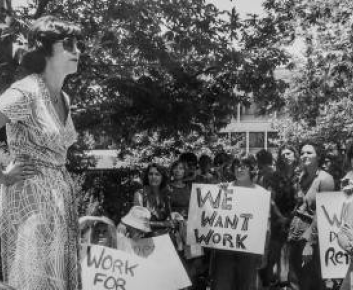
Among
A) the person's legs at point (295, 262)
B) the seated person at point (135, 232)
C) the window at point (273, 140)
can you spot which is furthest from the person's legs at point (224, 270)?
the window at point (273, 140)

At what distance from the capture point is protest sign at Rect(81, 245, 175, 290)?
18.9 feet

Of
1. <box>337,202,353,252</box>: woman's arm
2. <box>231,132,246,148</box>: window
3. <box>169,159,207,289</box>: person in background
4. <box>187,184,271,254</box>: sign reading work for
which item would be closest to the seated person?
<box>169,159,207,289</box>: person in background

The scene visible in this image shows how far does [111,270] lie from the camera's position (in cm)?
582

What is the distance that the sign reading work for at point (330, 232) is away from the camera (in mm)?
6574

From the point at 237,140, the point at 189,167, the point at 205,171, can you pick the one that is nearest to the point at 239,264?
the point at 189,167

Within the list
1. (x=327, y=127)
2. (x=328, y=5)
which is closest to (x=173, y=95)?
(x=328, y=5)

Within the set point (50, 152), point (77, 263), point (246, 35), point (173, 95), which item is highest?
point (246, 35)

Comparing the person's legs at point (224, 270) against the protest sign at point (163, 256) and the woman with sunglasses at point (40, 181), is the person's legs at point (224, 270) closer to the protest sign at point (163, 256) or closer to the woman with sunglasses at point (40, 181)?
the protest sign at point (163, 256)

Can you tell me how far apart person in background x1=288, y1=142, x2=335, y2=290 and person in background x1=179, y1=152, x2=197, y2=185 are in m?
1.58

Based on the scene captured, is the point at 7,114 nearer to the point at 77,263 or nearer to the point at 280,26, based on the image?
the point at 77,263

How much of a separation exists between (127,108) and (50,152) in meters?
7.75

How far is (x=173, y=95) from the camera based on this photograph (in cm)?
1057

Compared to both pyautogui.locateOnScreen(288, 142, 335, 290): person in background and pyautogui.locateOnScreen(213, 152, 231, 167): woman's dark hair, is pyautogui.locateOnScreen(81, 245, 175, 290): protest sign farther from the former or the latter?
pyautogui.locateOnScreen(213, 152, 231, 167): woman's dark hair

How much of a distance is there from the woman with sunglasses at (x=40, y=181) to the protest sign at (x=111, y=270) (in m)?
2.97
